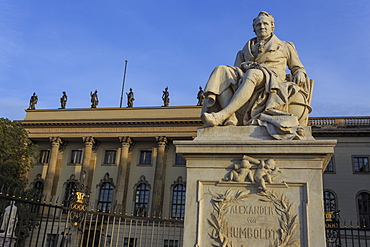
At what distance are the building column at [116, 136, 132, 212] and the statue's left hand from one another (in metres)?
33.6

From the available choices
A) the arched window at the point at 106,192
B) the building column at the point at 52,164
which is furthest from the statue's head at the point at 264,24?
the building column at the point at 52,164

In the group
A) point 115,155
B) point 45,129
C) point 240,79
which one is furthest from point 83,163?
point 240,79

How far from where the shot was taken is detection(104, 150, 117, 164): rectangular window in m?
40.2

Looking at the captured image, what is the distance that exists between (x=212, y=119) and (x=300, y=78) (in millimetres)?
1237

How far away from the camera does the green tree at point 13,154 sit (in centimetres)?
3089

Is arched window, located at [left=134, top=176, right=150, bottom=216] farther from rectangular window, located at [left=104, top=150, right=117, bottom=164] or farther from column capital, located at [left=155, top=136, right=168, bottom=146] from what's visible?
column capital, located at [left=155, top=136, right=168, bottom=146]

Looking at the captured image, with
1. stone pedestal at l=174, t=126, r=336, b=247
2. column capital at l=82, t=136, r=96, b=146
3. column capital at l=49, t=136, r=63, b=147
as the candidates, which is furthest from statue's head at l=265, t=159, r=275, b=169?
column capital at l=49, t=136, r=63, b=147

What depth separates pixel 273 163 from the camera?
12.8 feet

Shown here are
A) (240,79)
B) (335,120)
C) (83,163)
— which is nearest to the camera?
(240,79)

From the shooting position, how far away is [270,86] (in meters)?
4.38

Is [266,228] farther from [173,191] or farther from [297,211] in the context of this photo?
[173,191]

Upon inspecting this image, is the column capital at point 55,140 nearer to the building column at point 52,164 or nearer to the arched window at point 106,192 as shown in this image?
the building column at point 52,164

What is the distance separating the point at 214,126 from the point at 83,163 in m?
36.4

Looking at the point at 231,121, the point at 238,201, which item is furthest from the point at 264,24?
the point at 238,201
